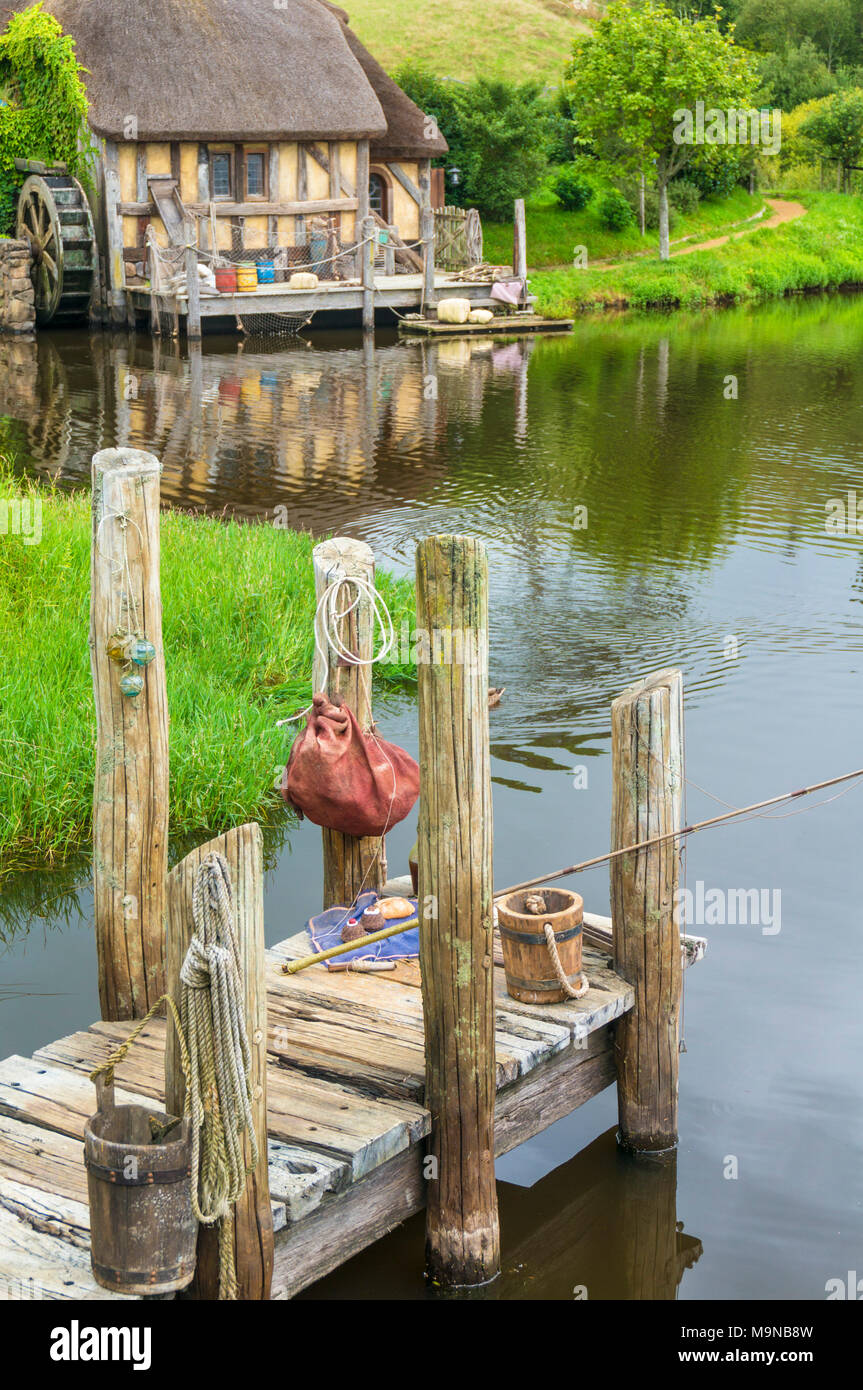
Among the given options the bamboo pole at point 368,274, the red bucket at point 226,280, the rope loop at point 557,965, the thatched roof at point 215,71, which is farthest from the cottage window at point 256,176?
the rope loop at point 557,965

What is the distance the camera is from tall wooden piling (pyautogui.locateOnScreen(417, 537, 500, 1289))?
5.22 metres

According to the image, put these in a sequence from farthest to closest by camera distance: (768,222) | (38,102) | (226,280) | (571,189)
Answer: (768,222) → (571,189) → (38,102) → (226,280)

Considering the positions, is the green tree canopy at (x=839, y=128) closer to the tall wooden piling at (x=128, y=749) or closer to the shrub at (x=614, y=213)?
the shrub at (x=614, y=213)

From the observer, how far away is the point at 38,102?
99.6 ft

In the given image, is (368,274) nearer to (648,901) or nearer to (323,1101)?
(648,901)

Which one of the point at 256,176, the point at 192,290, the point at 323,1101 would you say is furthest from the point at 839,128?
the point at 323,1101

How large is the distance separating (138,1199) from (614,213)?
4100 cm

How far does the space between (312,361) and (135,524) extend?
2298 cm

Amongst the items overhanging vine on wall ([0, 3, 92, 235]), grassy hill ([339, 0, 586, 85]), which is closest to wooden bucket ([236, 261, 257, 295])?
overhanging vine on wall ([0, 3, 92, 235])

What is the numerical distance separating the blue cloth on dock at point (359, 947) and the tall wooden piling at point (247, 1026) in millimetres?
1897

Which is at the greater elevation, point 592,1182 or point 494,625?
Result: point 494,625

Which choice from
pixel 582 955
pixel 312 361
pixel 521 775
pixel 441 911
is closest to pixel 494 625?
pixel 521 775

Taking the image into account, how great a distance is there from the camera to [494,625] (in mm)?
13492
